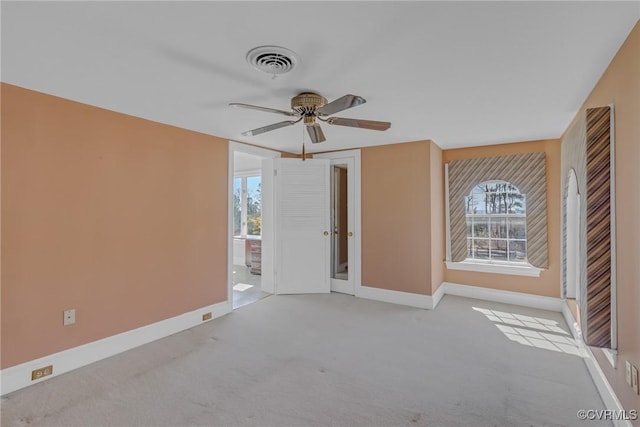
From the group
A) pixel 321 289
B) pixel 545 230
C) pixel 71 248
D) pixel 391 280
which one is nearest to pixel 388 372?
pixel 391 280

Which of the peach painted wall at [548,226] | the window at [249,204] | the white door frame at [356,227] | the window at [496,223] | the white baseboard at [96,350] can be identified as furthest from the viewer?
the window at [249,204]

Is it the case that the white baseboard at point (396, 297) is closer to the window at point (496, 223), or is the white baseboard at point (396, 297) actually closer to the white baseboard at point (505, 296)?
the white baseboard at point (505, 296)

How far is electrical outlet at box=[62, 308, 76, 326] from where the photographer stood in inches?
96.2

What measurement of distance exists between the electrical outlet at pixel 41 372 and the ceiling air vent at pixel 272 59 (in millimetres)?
2747

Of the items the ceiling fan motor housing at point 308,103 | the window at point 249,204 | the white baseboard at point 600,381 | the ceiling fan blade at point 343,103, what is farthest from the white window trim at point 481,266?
the window at point 249,204

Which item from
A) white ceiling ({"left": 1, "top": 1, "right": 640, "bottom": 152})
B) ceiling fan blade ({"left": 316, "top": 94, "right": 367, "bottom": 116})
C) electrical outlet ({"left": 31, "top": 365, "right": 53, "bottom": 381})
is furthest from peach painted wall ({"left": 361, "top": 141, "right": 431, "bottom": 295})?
electrical outlet ({"left": 31, "top": 365, "right": 53, "bottom": 381})

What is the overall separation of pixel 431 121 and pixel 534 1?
1.80 metres

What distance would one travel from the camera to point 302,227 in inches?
183

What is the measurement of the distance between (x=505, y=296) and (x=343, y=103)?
384 centimetres

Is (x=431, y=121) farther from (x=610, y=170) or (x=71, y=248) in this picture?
(x=71, y=248)

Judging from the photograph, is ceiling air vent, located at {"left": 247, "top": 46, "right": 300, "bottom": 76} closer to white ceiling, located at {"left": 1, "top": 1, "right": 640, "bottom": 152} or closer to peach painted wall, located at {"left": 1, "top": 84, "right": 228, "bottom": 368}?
white ceiling, located at {"left": 1, "top": 1, "right": 640, "bottom": 152}

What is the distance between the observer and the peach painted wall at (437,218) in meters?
4.04

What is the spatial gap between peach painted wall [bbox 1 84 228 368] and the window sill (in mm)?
3497

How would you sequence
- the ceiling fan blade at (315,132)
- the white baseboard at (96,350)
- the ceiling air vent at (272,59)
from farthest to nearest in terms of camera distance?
1. the ceiling fan blade at (315,132)
2. the white baseboard at (96,350)
3. the ceiling air vent at (272,59)
